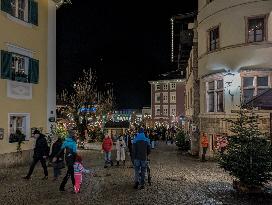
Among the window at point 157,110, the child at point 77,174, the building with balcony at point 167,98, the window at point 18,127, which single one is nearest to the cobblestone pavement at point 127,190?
the child at point 77,174

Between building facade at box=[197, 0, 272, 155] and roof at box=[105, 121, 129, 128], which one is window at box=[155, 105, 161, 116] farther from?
building facade at box=[197, 0, 272, 155]

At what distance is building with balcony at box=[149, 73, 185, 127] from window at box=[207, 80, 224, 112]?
205 ft

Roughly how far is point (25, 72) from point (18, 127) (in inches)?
105

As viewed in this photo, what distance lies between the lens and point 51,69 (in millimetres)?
24031

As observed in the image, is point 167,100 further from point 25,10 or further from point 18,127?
point 18,127

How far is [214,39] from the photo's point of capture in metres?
24.8

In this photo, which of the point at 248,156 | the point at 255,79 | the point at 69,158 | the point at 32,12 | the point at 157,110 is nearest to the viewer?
the point at 248,156

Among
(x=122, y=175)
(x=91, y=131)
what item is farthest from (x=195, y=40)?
(x=91, y=131)

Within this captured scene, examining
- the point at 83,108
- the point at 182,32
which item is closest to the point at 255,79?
the point at 182,32

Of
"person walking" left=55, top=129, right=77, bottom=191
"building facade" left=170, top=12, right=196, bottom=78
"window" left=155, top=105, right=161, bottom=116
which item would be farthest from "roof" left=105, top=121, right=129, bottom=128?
"window" left=155, top=105, right=161, bottom=116

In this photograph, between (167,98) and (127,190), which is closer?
(127,190)

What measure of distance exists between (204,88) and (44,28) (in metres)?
9.39

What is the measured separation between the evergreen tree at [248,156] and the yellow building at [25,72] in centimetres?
1097

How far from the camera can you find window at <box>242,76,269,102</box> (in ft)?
72.8
